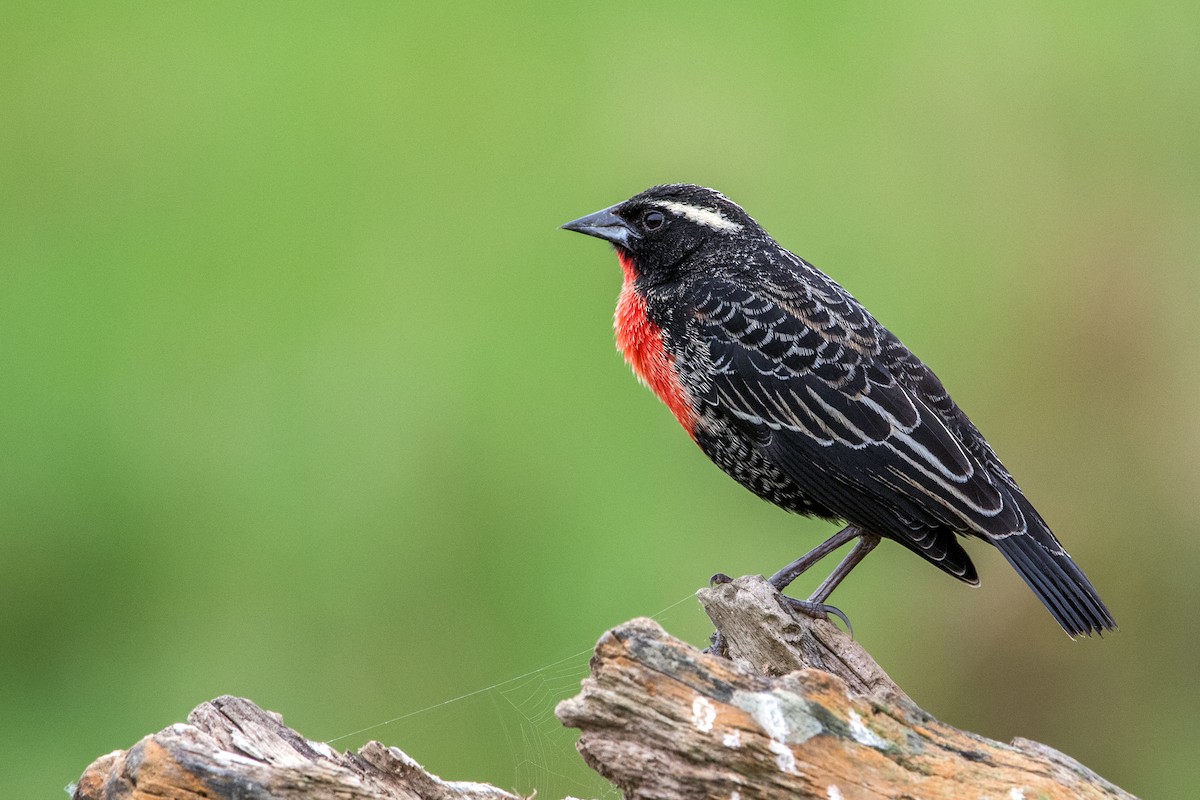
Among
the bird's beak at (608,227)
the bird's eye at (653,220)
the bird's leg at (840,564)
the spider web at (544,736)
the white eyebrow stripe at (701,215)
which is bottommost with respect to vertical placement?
the spider web at (544,736)

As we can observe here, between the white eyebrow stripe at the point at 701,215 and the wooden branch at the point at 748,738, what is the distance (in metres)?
3.08

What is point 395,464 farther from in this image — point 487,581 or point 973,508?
point 973,508

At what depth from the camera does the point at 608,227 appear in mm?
6816

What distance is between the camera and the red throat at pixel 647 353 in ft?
20.4

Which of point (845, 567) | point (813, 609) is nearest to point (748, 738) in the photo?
point (813, 609)

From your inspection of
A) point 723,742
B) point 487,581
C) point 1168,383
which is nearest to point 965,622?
point 1168,383

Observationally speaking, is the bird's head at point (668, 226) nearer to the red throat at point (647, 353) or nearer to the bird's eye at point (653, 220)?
the bird's eye at point (653, 220)

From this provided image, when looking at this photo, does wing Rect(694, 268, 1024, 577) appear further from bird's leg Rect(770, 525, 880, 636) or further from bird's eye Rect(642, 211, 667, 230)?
bird's eye Rect(642, 211, 667, 230)

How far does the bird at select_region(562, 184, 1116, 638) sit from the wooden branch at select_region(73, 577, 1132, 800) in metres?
1.46

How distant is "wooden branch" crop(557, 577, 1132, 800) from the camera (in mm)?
3986

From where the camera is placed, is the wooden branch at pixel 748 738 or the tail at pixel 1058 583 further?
the tail at pixel 1058 583

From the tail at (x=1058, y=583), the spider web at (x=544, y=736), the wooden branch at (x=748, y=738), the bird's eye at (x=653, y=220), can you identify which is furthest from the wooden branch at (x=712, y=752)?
the bird's eye at (x=653, y=220)

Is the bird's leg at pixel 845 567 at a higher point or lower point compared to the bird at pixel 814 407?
lower

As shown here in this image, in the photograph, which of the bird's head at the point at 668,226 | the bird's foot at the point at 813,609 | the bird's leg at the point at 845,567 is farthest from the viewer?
the bird's head at the point at 668,226
